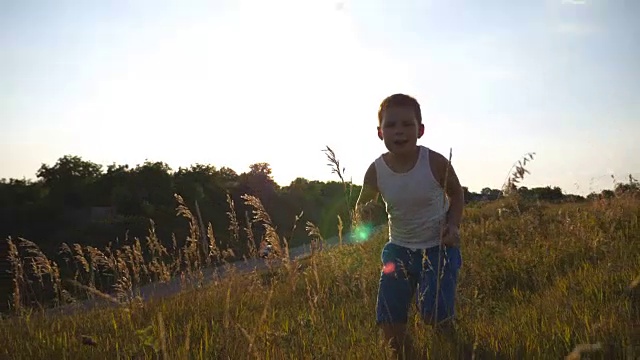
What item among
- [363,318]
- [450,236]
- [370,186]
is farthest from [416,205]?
[363,318]

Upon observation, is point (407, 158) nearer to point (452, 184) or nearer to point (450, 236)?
point (452, 184)

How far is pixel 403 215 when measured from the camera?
3789 mm

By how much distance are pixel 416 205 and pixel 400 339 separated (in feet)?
3.25

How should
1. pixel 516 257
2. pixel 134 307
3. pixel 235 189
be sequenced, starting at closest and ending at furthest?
pixel 134 307 → pixel 516 257 → pixel 235 189

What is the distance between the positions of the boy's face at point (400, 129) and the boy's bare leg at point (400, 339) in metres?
1.14

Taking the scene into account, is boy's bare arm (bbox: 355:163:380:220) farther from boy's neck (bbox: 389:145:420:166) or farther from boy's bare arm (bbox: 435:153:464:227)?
boy's bare arm (bbox: 435:153:464:227)

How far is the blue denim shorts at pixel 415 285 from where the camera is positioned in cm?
328

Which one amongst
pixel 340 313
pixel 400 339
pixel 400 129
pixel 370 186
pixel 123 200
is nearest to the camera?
pixel 400 339

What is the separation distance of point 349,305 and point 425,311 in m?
1.42

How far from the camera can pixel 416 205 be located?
12.4 feet

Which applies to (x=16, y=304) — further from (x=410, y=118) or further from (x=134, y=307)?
(x=410, y=118)

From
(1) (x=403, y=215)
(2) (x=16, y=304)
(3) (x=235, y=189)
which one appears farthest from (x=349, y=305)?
(3) (x=235, y=189)

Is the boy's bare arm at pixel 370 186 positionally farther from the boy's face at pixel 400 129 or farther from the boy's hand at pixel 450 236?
the boy's hand at pixel 450 236

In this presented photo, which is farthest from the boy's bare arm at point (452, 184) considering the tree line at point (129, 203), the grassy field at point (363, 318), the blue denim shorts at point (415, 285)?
the tree line at point (129, 203)
